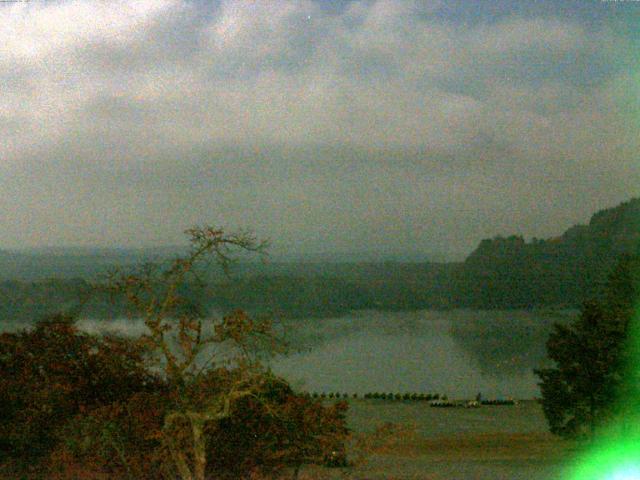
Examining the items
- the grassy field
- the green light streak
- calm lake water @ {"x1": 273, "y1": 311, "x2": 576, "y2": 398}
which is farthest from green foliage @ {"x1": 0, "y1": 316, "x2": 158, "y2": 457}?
calm lake water @ {"x1": 273, "y1": 311, "x2": 576, "y2": 398}

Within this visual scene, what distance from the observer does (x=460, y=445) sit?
57.1ft

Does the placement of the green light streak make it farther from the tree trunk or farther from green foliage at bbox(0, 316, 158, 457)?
green foliage at bbox(0, 316, 158, 457)

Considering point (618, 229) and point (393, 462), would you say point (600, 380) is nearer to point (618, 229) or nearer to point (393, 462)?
point (393, 462)

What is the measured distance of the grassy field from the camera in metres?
10.5

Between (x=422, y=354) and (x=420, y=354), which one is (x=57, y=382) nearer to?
(x=420, y=354)

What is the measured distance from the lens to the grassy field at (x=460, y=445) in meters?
10.5

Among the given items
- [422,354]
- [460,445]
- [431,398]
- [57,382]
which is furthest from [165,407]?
[422,354]

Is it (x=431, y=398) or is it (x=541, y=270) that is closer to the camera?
(x=431, y=398)

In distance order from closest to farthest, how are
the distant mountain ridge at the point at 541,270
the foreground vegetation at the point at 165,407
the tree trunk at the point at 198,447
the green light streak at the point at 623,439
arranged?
the tree trunk at the point at 198,447 < the foreground vegetation at the point at 165,407 < the green light streak at the point at 623,439 < the distant mountain ridge at the point at 541,270

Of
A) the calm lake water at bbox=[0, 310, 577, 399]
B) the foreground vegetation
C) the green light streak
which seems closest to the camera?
the foreground vegetation

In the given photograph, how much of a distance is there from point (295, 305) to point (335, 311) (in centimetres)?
1135

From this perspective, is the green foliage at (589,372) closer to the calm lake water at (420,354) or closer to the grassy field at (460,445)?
the grassy field at (460,445)

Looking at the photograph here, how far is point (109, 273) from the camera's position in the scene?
8758mm

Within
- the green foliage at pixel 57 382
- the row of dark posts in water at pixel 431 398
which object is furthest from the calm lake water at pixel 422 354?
the green foliage at pixel 57 382
